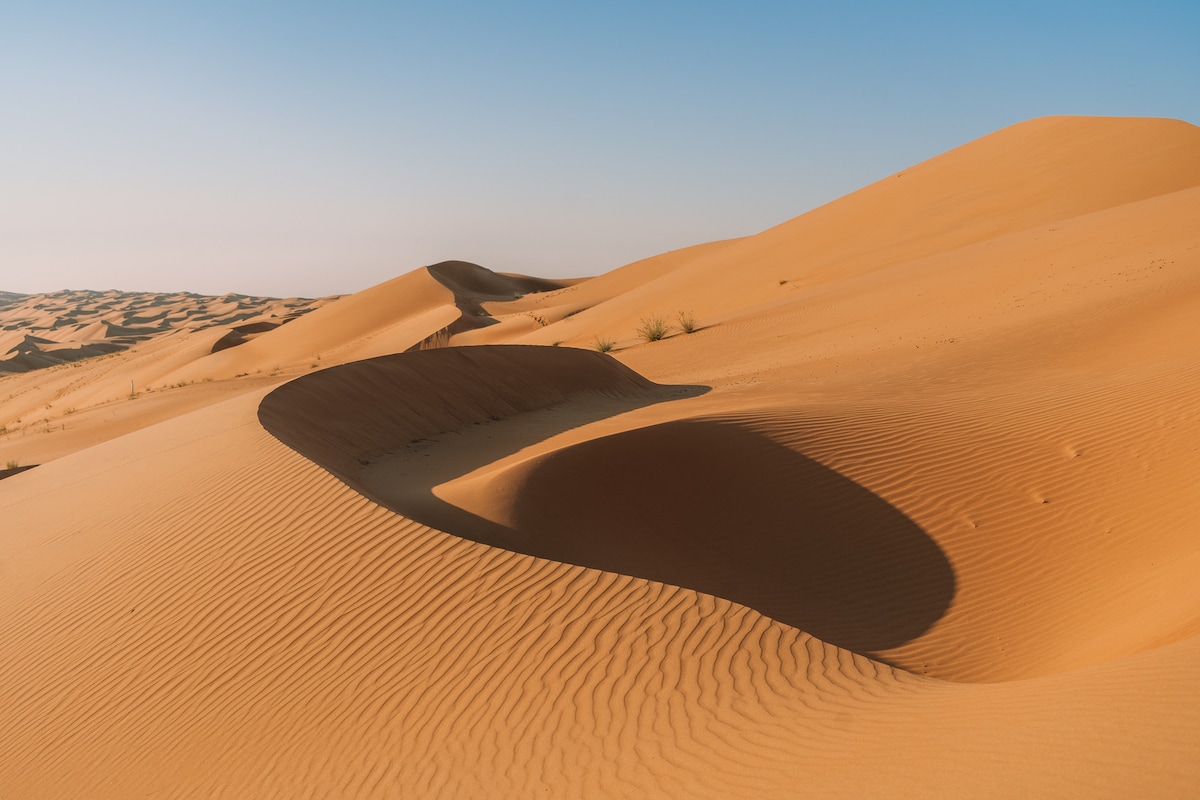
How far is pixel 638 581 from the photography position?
6.41 metres

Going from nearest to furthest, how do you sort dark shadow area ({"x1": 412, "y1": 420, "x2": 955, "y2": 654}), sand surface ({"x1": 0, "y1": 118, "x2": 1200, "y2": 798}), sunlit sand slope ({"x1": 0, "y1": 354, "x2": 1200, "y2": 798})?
1. sunlit sand slope ({"x1": 0, "y1": 354, "x2": 1200, "y2": 798})
2. sand surface ({"x1": 0, "y1": 118, "x2": 1200, "y2": 798})
3. dark shadow area ({"x1": 412, "y1": 420, "x2": 955, "y2": 654})

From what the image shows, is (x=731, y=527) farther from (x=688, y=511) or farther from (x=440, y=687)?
(x=440, y=687)

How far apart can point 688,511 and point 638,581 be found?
2.19 metres

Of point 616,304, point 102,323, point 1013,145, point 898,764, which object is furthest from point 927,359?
point 102,323

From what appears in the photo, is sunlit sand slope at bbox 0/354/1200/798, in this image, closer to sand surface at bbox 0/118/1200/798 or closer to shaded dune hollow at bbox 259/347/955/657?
Answer: sand surface at bbox 0/118/1200/798

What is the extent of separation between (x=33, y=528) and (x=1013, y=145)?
1395 inches

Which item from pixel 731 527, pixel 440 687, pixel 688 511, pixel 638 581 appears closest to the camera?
pixel 440 687

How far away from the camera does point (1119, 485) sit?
8.46 metres

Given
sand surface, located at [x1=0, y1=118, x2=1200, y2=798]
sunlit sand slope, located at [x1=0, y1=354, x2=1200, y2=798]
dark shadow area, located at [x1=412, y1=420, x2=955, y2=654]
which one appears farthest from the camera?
dark shadow area, located at [x1=412, y1=420, x2=955, y2=654]

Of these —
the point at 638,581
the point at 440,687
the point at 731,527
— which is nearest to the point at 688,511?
the point at 731,527

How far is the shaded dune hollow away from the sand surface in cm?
4

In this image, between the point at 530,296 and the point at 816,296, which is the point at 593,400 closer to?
the point at 816,296

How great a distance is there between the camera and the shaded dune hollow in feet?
24.2

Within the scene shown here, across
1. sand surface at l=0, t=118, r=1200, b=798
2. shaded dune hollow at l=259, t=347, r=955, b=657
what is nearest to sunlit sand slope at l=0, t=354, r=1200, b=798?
sand surface at l=0, t=118, r=1200, b=798
